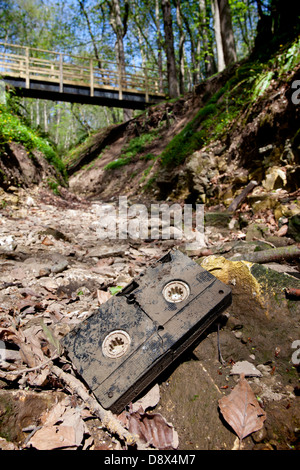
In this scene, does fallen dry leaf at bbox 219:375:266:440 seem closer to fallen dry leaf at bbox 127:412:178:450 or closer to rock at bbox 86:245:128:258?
fallen dry leaf at bbox 127:412:178:450

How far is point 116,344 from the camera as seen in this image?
5.71 feet

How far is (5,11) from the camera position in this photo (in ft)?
76.1

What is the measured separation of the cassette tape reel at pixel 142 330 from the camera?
5.00 feet

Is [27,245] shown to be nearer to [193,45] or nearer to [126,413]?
[126,413]

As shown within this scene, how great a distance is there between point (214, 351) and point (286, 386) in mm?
465

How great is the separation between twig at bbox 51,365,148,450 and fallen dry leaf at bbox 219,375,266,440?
47 centimetres

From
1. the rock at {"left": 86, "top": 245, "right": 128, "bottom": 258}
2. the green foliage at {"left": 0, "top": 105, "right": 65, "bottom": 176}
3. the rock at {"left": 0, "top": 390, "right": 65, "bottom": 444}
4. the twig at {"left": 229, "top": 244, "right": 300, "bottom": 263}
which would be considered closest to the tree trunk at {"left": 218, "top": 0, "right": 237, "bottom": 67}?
the green foliage at {"left": 0, "top": 105, "right": 65, "bottom": 176}

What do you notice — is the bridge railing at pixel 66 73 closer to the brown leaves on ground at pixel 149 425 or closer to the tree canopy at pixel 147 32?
the tree canopy at pixel 147 32

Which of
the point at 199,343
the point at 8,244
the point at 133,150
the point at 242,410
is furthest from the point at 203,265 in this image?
the point at 133,150

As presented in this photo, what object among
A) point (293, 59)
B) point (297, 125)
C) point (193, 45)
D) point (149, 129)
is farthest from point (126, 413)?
point (193, 45)

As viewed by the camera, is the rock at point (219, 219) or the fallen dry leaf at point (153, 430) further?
the rock at point (219, 219)

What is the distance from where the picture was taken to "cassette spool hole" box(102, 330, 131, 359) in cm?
166

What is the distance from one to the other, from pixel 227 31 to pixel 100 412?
12243 millimetres

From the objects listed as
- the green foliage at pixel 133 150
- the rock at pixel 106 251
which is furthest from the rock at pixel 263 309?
the green foliage at pixel 133 150
